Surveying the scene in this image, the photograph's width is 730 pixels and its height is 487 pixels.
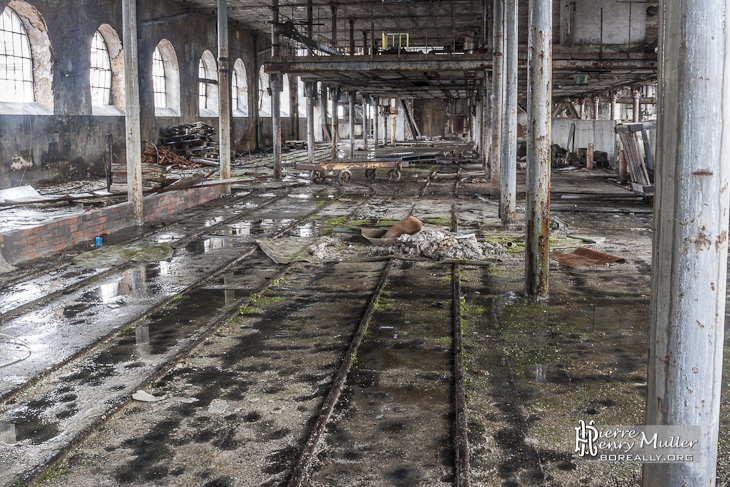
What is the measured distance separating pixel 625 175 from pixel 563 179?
180cm

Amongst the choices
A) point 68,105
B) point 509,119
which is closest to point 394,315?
point 509,119

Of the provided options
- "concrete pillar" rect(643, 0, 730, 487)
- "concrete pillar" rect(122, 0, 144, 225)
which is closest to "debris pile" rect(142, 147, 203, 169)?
"concrete pillar" rect(122, 0, 144, 225)

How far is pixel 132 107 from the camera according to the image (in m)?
11.4

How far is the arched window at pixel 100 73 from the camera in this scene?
20922mm

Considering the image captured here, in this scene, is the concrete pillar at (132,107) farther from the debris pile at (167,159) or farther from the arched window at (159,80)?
the arched window at (159,80)

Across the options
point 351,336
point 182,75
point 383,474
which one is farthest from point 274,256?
point 182,75

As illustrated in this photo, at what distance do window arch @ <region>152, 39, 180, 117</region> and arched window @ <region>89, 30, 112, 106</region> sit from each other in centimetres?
298

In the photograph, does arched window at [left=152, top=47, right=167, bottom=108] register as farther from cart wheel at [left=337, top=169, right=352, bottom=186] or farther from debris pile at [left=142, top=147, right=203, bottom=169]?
cart wheel at [left=337, top=169, right=352, bottom=186]

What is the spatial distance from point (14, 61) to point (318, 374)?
16083mm

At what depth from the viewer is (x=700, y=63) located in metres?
2.41

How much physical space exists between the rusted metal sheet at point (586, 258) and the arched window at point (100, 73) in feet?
54.8

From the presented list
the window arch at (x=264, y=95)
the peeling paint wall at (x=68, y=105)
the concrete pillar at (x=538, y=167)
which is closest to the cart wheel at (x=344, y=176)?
the peeling paint wall at (x=68, y=105)

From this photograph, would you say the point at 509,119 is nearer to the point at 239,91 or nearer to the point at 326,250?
the point at 326,250

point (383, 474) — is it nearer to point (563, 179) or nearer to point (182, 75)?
point (563, 179)
